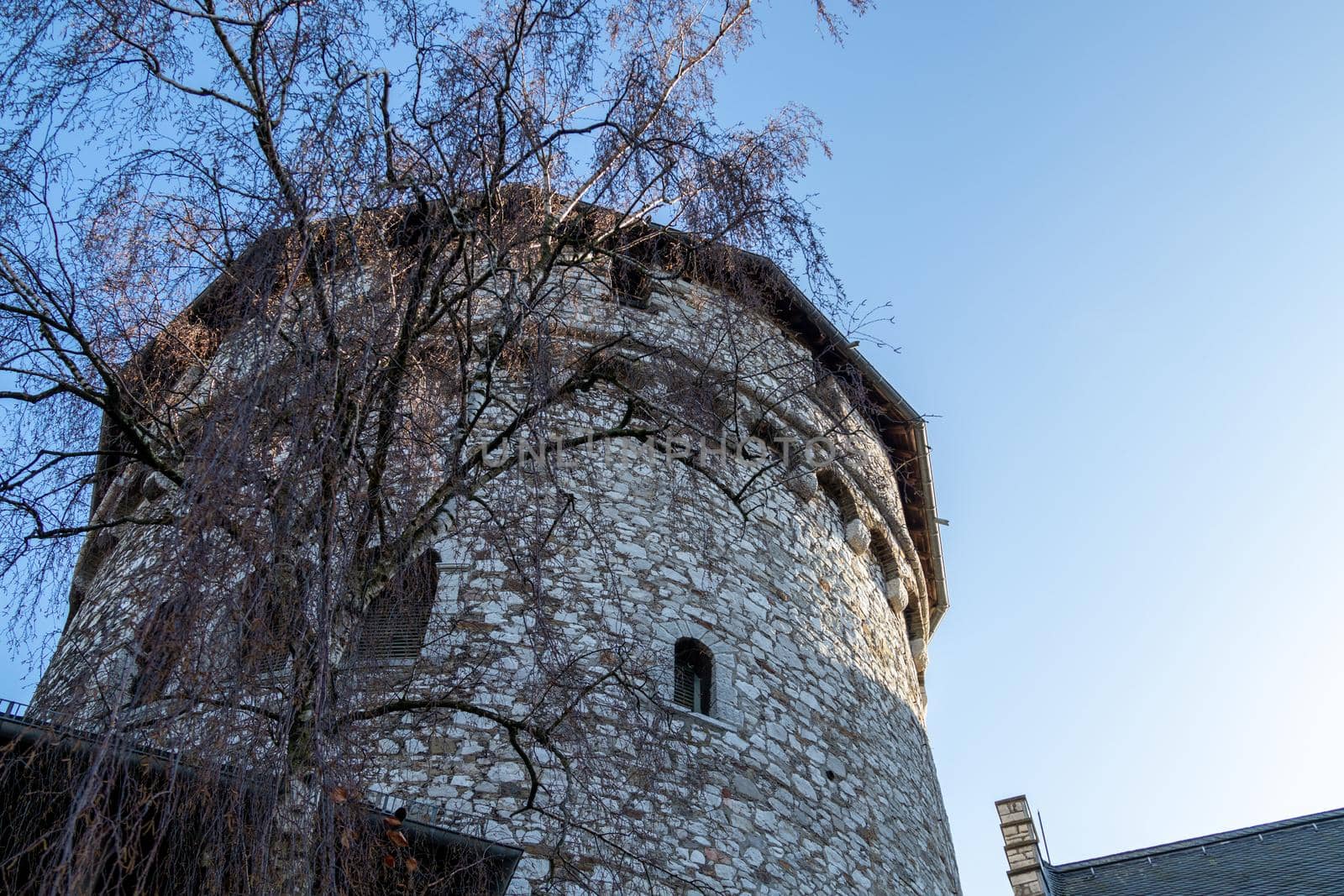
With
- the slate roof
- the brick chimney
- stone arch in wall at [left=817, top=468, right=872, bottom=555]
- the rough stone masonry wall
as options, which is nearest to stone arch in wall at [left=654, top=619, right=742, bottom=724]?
the rough stone masonry wall

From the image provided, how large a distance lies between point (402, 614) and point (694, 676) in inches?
124

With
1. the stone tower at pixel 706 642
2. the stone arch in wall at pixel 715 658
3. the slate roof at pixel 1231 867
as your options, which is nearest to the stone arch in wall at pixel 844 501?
the stone tower at pixel 706 642

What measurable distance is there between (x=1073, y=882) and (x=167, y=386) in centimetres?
996

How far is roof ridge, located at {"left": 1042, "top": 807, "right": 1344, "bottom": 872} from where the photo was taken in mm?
12531

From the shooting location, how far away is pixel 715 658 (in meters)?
7.98

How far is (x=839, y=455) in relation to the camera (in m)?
10.1

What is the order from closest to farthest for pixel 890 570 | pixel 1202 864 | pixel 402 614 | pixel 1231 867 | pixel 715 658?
pixel 402 614, pixel 715 658, pixel 890 570, pixel 1231 867, pixel 1202 864

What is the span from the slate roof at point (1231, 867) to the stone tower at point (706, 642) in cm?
313

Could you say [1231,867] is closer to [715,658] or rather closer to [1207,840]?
[1207,840]

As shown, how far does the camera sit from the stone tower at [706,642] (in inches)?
247

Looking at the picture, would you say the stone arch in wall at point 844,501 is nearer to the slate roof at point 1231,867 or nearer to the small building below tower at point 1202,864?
the small building below tower at point 1202,864

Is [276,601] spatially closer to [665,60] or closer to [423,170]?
[423,170]

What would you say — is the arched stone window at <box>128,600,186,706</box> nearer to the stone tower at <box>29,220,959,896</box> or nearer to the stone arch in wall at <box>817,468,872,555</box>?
the stone tower at <box>29,220,959,896</box>

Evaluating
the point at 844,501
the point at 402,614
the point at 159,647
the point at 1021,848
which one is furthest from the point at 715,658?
the point at 1021,848
